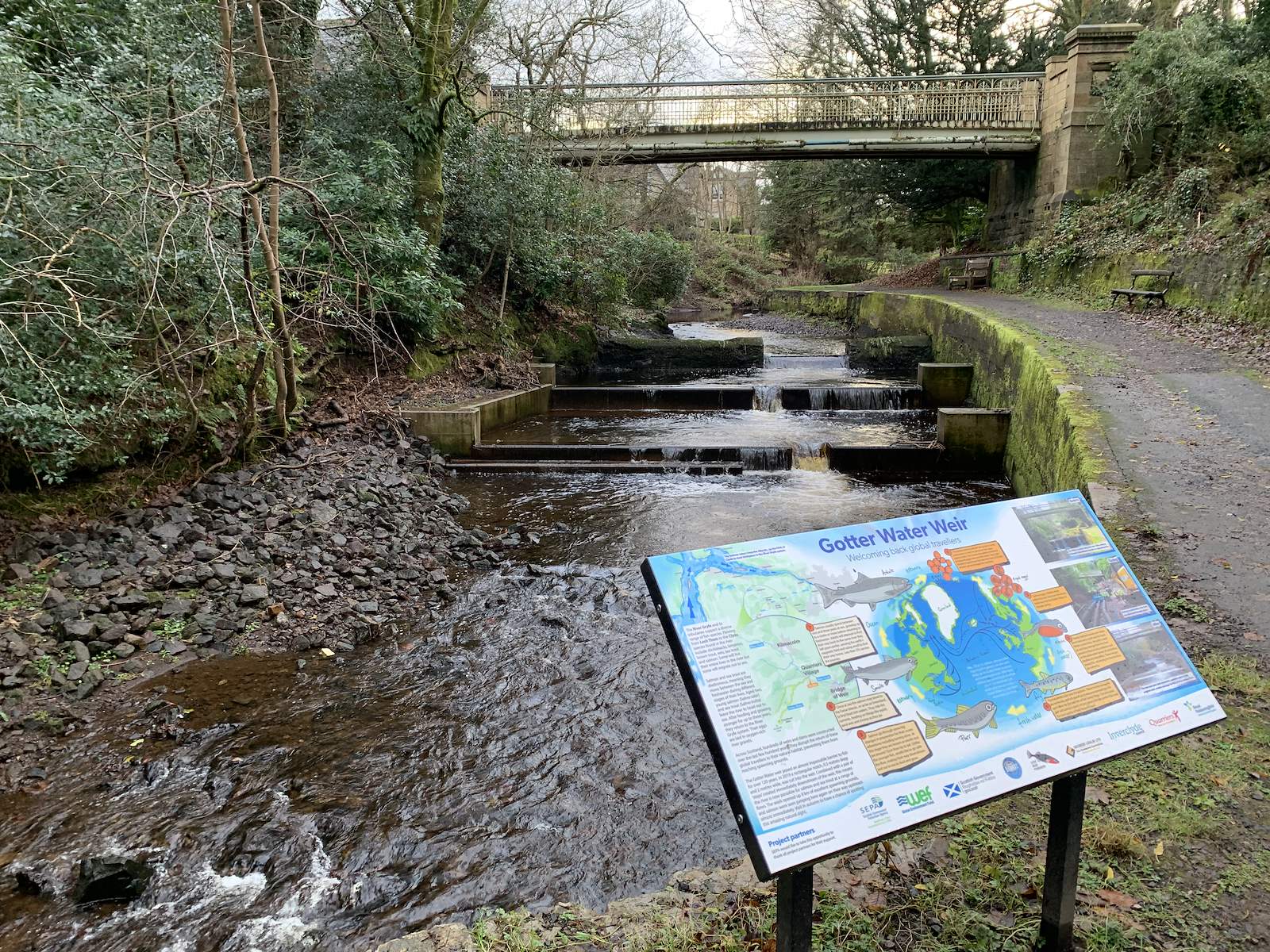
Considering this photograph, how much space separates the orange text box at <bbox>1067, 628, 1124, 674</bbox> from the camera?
2301 mm

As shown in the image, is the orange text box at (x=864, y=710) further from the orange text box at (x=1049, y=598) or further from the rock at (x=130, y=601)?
the rock at (x=130, y=601)

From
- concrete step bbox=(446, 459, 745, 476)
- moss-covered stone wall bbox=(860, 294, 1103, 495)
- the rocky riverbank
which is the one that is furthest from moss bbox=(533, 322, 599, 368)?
the rocky riverbank

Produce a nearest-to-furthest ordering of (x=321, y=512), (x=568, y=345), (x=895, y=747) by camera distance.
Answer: (x=895, y=747) < (x=321, y=512) < (x=568, y=345)

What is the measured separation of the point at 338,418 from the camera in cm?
952

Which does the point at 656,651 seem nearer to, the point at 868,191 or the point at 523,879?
the point at 523,879

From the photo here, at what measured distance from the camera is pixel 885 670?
2.05 meters

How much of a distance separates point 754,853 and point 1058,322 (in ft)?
44.4

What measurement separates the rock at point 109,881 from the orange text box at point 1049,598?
3.56 metres

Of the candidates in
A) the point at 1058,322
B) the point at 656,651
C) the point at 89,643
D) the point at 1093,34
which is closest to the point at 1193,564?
the point at 656,651

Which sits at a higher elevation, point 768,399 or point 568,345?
point 568,345

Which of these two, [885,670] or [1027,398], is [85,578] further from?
[1027,398]

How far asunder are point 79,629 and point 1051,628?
536 centimetres

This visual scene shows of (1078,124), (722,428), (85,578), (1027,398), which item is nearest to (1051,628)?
(85,578)

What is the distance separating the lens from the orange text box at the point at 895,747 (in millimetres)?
1923
